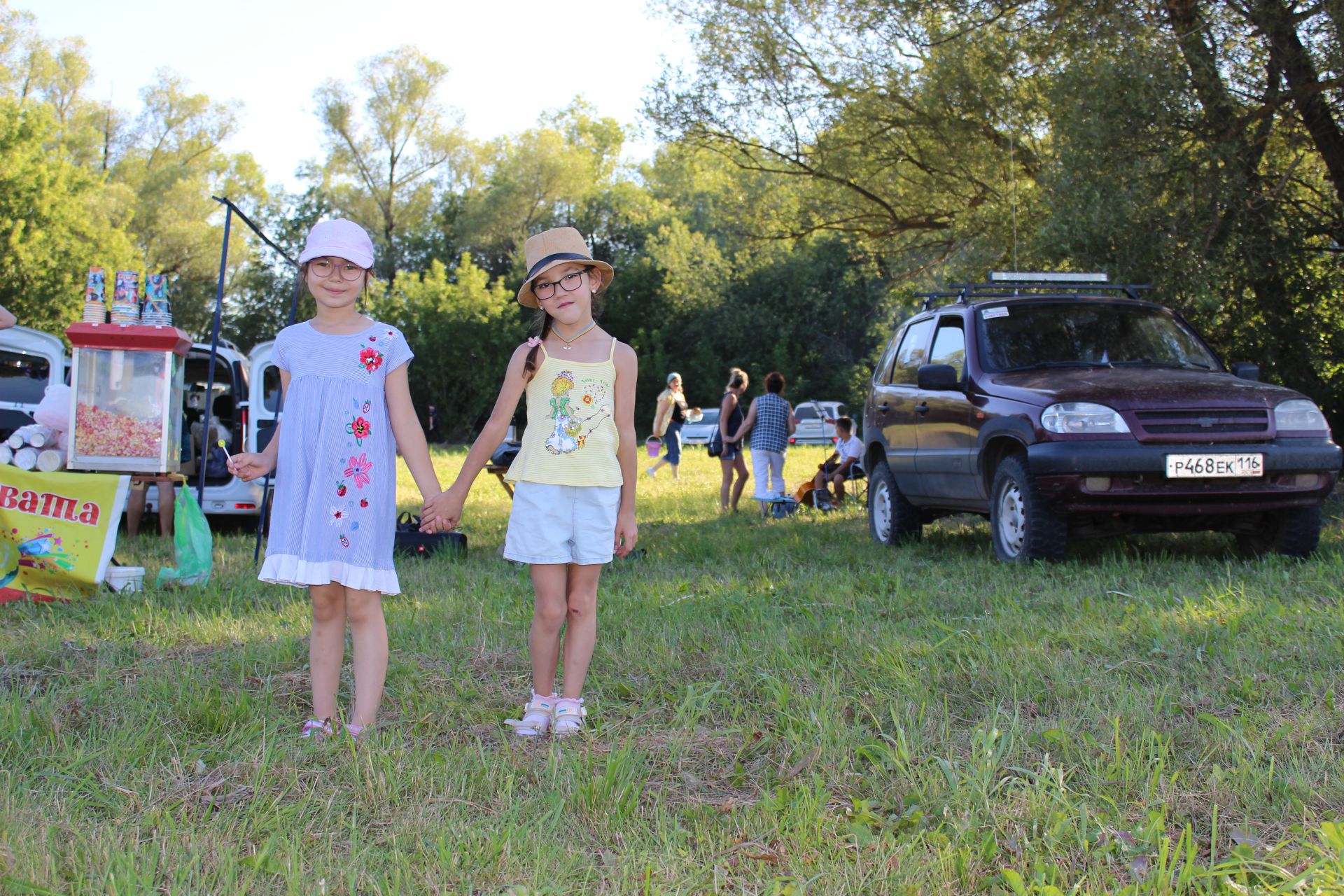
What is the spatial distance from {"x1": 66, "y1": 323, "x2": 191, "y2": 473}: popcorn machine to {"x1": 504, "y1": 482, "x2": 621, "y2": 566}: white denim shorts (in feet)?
13.1

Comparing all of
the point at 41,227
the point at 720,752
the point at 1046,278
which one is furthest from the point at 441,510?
the point at 41,227

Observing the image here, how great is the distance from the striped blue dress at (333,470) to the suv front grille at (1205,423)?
15.9ft

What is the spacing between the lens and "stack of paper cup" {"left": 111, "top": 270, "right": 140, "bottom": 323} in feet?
23.2

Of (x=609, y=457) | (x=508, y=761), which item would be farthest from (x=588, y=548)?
(x=508, y=761)

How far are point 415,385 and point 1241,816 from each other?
41.7 meters

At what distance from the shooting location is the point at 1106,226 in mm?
11242

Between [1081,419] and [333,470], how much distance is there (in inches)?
190

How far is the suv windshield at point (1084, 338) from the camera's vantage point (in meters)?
8.17

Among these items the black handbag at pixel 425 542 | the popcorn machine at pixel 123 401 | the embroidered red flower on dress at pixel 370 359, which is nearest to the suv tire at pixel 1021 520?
the black handbag at pixel 425 542

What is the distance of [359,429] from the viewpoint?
394 cm

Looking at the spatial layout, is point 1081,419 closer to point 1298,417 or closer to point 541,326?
point 1298,417

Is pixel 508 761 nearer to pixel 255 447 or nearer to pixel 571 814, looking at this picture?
pixel 571 814

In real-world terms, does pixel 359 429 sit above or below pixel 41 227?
below

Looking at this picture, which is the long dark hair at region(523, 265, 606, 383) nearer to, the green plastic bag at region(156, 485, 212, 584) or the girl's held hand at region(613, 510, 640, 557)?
the girl's held hand at region(613, 510, 640, 557)
